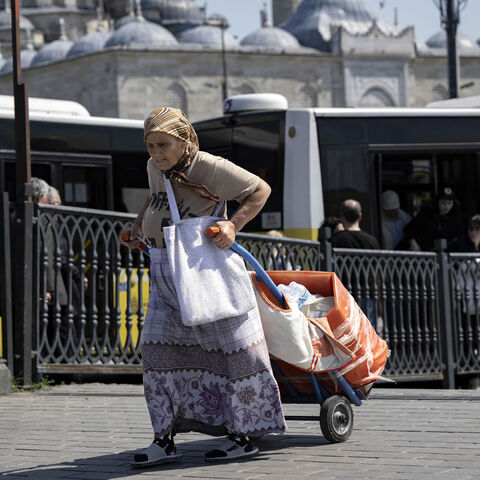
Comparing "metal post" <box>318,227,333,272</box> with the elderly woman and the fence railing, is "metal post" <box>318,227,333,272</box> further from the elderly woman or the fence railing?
the elderly woman

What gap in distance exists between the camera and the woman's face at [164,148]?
5152 mm

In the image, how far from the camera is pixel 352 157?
13.9m

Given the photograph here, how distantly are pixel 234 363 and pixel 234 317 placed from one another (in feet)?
0.68

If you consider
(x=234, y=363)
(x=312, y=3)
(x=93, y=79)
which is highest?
(x=312, y=3)

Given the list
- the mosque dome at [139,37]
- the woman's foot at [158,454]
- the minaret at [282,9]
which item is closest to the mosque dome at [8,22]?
the mosque dome at [139,37]

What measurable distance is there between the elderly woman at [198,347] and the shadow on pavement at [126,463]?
8 centimetres

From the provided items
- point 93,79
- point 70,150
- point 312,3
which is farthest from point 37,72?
point 70,150

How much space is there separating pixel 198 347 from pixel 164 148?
914 mm

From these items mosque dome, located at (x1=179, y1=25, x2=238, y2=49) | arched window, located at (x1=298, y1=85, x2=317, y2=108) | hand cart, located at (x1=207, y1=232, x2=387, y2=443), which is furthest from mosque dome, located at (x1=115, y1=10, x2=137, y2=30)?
hand cart, located at (x1=207, y1=232, x2=387, y2=443)

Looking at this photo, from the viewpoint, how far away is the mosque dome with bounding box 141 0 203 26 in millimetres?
91000

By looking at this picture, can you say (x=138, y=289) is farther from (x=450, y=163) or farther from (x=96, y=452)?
(x=450, y=163)

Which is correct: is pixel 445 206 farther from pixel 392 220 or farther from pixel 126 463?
pixel 126 463

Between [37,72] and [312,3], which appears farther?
[312,3]

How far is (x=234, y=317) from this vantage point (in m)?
5.17
